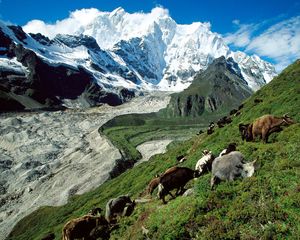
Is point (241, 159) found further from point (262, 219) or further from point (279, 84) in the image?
point (279, 84)

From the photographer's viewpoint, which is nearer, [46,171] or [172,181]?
[172,181]

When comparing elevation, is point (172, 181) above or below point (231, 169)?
above

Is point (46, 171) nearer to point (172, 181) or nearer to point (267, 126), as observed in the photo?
point (172, 181)

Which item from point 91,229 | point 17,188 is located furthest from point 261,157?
point 17,188

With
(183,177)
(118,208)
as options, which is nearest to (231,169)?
(183,177)

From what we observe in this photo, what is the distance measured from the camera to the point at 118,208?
97.2ft

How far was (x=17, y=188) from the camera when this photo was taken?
389ft

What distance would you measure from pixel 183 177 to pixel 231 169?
417 centimetres

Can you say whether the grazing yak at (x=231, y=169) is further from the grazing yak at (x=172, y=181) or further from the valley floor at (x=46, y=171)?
the valley floor at (x=46, y=171)

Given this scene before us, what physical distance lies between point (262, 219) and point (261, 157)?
22.8ft

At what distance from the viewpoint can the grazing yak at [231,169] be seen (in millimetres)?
22031

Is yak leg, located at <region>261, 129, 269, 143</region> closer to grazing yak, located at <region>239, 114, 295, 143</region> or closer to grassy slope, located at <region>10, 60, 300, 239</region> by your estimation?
grazing yak, located at <region>239, 114, 295, 143</region>

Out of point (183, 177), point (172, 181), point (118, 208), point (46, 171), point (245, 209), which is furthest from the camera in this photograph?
point (46, 171)

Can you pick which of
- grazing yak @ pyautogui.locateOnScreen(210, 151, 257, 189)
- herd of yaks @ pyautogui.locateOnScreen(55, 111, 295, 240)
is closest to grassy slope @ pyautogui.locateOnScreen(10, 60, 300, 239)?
grazing yak @ pyautogui.locateOnScreen(210, 151, 257, 189)
